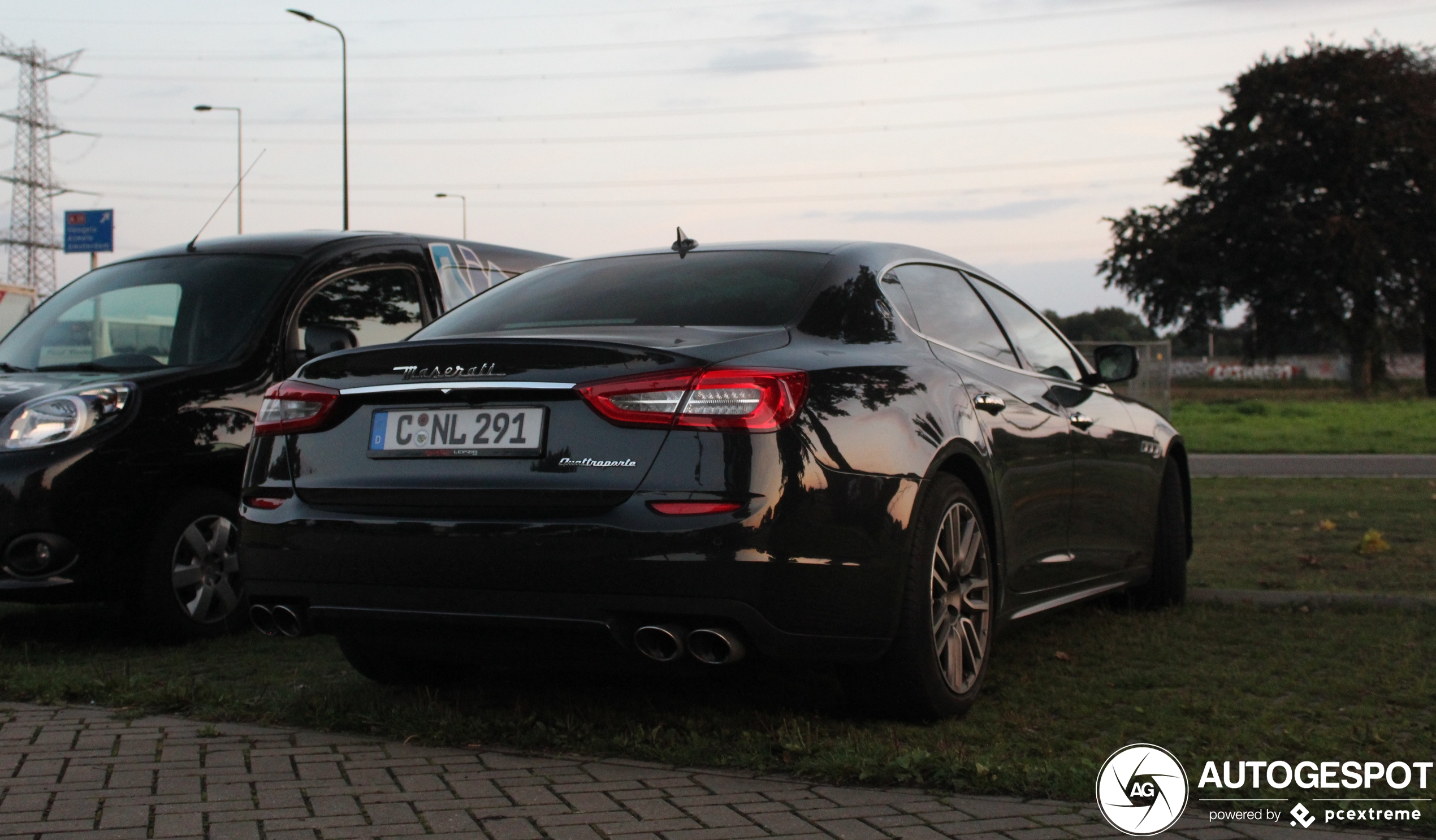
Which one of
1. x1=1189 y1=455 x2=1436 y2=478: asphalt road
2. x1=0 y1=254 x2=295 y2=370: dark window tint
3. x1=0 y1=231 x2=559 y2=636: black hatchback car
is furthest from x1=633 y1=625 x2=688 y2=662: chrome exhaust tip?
x1=1189 y1=455 x2=1436 y2=478: asphalt road

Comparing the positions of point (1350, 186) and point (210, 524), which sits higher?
point (1350, 186)

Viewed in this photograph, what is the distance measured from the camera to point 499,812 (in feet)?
11.1

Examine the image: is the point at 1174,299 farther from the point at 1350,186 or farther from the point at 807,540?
the point at 807,540

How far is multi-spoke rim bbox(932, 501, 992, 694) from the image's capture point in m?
4.22

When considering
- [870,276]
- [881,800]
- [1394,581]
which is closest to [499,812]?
[881,800]

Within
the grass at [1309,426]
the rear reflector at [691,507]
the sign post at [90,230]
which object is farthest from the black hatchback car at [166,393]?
the sign post at [90,230]

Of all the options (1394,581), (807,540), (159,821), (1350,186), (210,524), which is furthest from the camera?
(1350,186)

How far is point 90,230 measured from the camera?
54812 mm

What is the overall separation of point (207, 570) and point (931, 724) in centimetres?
328

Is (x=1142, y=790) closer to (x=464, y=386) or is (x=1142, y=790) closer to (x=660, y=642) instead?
(x=660, y=642)

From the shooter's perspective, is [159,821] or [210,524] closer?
[159,821]

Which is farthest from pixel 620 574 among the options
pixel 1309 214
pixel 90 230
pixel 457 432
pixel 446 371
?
pixel 90 230

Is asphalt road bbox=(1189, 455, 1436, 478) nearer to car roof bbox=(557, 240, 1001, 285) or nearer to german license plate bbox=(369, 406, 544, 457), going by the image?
car roof bbox=(557, 240, 1001, 285)

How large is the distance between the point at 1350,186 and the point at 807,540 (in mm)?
47725
